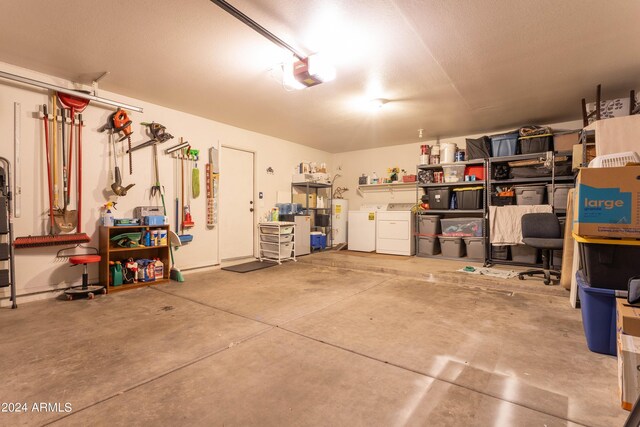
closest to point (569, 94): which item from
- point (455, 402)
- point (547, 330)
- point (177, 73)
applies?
point (547, 330)

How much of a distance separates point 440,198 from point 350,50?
386 centimetres

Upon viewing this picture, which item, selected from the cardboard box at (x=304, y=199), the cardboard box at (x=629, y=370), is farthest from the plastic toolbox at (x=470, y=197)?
the cardboard box at (x=629, y=370)

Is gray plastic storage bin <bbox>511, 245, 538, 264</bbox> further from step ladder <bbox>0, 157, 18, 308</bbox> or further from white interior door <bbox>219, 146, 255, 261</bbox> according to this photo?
step ladder <bbox>0, 157, 18, 308</bbox>

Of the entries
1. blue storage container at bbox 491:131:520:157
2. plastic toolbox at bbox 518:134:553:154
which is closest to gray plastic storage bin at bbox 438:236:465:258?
blue storage container at bbox 491:131:520:157

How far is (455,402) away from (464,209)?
4.69 meters

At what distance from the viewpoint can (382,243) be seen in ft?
21.2

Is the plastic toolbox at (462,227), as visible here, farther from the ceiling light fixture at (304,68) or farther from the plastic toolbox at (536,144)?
the ceiling light fixture at (304,68)

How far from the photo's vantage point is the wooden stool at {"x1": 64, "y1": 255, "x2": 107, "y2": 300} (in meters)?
3.32

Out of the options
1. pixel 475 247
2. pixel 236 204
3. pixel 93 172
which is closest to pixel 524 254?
pixel 475 247

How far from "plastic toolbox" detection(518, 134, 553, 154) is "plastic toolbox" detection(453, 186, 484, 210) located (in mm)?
937

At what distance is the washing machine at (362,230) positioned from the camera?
6.59 metres

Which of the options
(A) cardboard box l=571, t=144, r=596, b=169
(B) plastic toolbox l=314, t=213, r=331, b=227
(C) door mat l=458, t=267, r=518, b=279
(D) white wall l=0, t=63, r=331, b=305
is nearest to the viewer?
(D) white wall l=0, t=63, r=331, b=305

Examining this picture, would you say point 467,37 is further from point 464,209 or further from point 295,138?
point 295,138

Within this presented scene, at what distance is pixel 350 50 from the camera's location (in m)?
2.88
